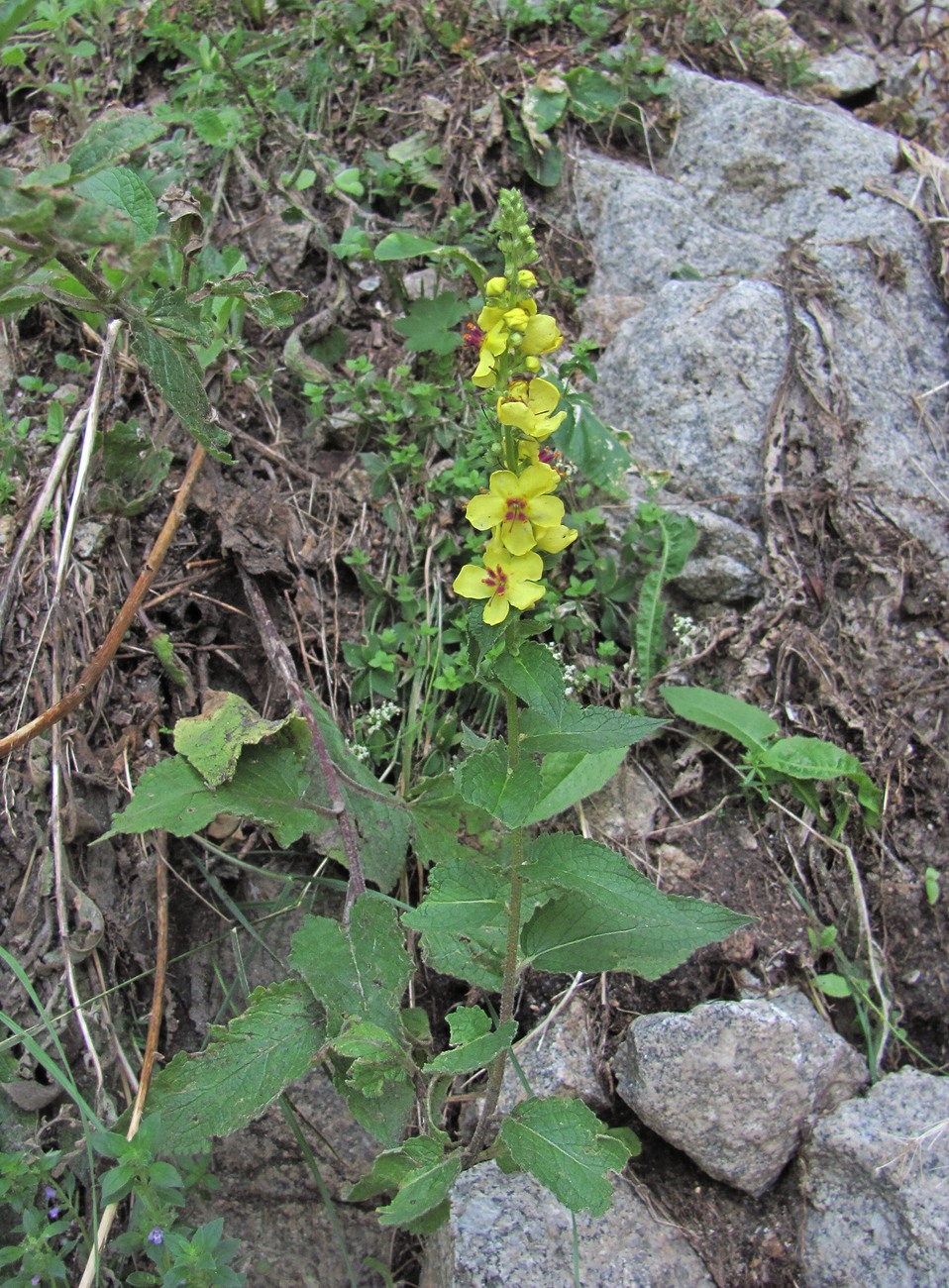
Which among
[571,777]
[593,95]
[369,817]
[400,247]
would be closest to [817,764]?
[571,777]

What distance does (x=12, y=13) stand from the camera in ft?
4.90

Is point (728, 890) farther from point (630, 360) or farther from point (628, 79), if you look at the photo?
point (628, 79)

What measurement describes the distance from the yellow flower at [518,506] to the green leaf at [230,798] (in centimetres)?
Answer: 99

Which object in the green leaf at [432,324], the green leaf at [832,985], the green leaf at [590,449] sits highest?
the green leaf at [432,324]

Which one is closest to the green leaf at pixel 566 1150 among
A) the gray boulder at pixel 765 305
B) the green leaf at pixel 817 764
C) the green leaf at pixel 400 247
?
the green leaf at pixel 817 764

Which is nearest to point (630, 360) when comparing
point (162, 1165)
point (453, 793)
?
point (453, 793)

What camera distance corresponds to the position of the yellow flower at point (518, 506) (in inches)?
67.5

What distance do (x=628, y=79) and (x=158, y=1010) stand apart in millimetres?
4133

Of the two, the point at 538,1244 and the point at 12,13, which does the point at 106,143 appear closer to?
the point at 12,13

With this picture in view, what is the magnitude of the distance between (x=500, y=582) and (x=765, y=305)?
2.44 m

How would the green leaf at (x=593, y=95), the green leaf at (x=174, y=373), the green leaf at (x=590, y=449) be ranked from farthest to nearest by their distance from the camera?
1. the green leaf at (x=593, y=95)
2. the green leaf at (x=590, y=449)
3. the green leaf at (x=174, y=373)

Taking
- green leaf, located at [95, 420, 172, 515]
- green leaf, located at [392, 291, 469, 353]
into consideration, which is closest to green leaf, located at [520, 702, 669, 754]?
green leaf, located at [95, 420, 172, 515]

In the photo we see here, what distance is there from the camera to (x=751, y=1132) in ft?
7.50

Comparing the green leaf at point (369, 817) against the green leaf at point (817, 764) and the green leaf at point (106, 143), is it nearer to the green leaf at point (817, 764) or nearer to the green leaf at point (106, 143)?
the green leaf at point (817, 764)
